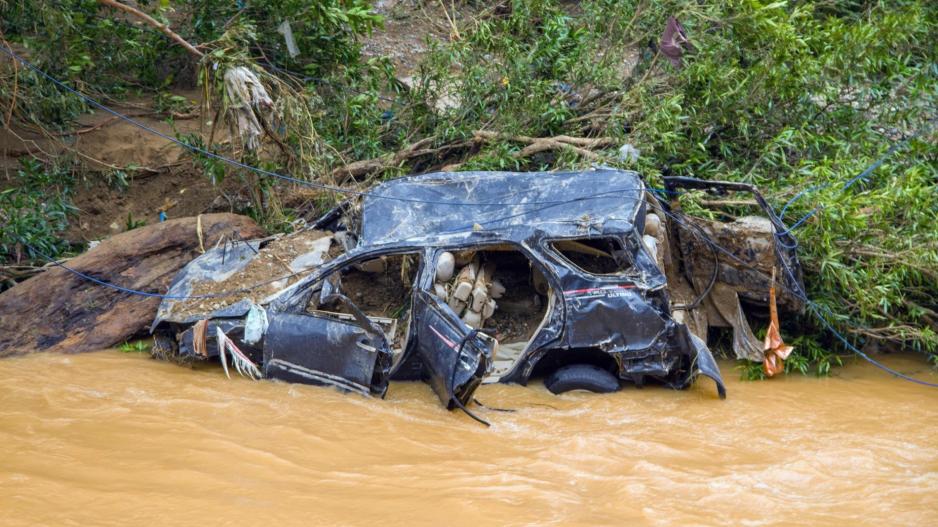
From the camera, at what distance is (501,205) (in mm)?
7414

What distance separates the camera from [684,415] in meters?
6.68

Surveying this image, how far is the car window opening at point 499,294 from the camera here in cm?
707

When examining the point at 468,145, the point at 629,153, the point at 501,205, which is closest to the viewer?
the point at 501,205

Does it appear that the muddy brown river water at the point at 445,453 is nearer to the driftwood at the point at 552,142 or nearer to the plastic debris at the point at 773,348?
the plastic debris at the point at 773,348

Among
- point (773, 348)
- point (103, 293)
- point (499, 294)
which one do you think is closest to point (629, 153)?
point (499, 294)

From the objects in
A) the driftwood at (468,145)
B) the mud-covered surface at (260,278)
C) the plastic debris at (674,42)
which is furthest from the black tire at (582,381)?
the plastic debris at (674,42)

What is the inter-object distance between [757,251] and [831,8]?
5695 millimetres

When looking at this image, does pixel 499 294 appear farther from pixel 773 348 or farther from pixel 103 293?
pixel 103 293

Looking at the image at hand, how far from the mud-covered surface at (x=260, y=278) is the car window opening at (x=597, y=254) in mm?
2105

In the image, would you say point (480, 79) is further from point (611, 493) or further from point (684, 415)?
point (611, 493)

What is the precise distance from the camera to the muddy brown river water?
4.71 meters

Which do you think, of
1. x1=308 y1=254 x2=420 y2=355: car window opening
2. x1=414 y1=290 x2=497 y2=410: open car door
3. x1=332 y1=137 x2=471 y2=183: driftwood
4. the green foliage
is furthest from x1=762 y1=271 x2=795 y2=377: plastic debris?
the green foliage

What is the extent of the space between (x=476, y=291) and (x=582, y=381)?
3.69ft

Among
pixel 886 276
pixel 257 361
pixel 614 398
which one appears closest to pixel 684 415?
pixel 614 398
